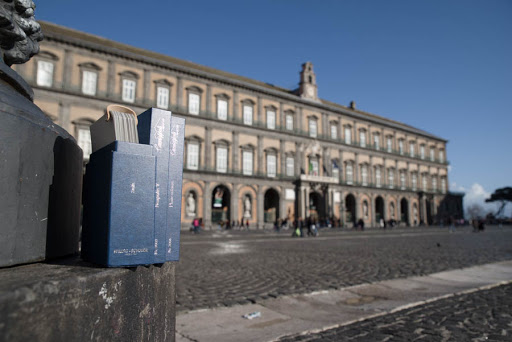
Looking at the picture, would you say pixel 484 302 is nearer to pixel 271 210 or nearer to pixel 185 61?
pixel 271 210

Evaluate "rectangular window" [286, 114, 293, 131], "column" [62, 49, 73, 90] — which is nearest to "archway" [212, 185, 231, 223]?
"rectangular window" [286, 114, 293, 131]

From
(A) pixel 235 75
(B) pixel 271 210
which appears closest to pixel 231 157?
(B) pixel 271 210

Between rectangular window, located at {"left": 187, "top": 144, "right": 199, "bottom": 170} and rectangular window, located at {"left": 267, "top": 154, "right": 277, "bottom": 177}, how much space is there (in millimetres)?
7109

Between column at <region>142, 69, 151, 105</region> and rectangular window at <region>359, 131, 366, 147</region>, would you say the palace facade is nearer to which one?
column at <region>142, 69, 151, 105</region>

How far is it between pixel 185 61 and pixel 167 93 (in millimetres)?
6075

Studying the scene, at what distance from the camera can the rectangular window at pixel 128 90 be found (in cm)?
2554

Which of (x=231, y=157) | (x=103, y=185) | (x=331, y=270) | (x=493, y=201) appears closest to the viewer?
(x=103, y=185)

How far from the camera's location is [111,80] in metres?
25.0

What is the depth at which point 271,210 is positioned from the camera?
106 feet

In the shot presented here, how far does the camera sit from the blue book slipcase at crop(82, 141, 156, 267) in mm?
1223

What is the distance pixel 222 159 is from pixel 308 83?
44.6 feet

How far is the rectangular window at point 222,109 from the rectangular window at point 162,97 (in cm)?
461

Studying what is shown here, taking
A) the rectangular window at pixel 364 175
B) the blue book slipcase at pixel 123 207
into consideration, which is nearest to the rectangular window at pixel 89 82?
the blue book slipcase at pixel 123 207

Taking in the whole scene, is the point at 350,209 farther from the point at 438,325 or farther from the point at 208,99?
the point at 438,325
